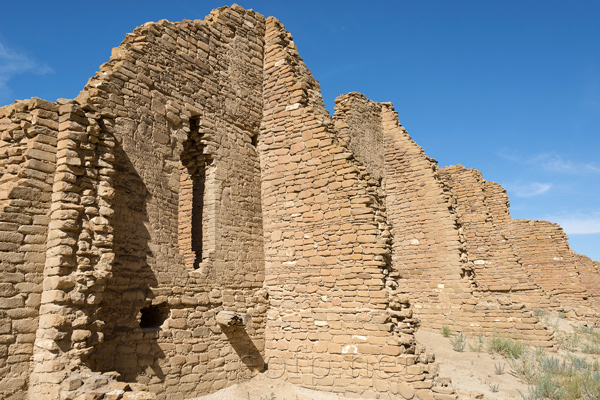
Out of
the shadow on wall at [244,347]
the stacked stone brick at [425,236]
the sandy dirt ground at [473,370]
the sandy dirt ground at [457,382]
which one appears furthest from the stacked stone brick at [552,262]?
the shadow on wall at [244,347]

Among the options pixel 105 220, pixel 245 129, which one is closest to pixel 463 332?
pixel 245 129

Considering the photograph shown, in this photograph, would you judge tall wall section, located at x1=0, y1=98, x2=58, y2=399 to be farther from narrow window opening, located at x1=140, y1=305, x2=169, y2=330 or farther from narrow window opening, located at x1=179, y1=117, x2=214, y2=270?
narrow window opening, located at x1=179, y1=117, x2=214, y2=270

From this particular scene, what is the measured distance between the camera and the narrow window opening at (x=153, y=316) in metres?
6.76

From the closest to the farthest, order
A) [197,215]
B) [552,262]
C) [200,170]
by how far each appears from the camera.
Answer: [200,170] < [197,215] < [552,262]

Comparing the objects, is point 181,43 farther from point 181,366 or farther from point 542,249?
point 542,249

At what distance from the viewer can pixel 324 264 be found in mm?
7746

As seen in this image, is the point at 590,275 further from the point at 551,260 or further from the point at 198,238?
the point at 198,238

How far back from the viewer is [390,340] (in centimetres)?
687

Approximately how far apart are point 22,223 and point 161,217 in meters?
2.07

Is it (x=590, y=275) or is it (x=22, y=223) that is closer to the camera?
(x=22, y=223)

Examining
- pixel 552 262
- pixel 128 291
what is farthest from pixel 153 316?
pixel 552 262

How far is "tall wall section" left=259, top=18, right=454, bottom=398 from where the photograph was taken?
22.8 feet

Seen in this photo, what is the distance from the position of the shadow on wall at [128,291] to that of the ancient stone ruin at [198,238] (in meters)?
0.02

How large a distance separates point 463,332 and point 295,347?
5.80 m
